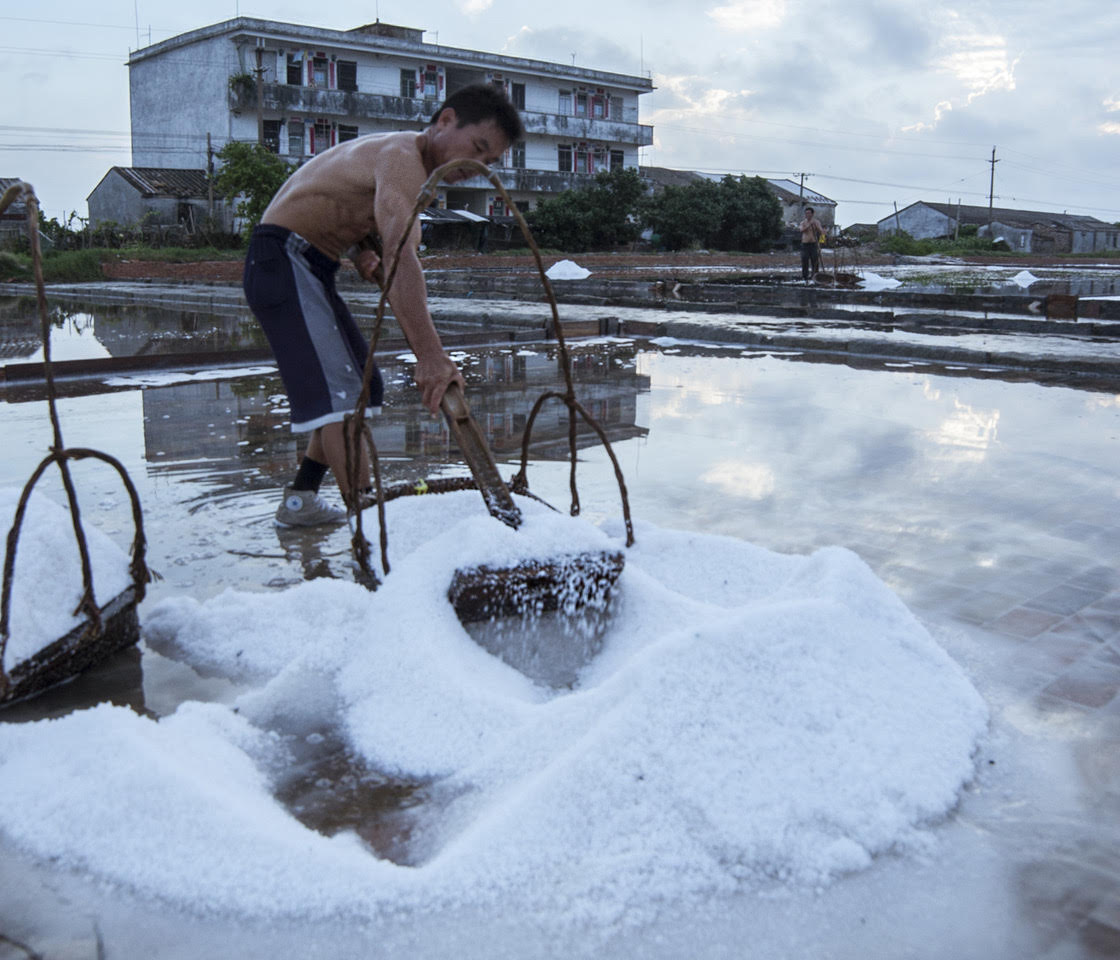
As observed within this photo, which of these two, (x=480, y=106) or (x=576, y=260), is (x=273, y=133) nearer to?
(x=576, y=260)

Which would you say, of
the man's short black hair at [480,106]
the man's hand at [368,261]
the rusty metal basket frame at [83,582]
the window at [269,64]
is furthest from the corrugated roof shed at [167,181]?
the rusty metal basket frame at [83,582]

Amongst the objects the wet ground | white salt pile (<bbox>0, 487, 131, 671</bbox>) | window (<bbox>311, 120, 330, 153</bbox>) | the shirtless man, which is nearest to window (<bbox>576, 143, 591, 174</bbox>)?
window (<bbox>311, 120, 330, 153</bbox>)

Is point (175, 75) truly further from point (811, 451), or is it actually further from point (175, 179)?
point (811, 451)

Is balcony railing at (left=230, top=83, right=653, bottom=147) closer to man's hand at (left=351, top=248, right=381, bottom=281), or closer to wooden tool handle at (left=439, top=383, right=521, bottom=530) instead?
man's hand at (left=351, top=248, right=381, bottom=281)

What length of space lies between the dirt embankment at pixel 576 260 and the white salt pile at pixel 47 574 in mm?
18017

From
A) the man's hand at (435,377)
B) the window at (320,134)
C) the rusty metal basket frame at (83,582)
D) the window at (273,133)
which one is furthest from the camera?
Result: the window at (320,134)

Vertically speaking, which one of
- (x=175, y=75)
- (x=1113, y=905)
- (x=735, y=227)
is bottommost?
(x=1113, y=905)

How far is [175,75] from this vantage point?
3831cm

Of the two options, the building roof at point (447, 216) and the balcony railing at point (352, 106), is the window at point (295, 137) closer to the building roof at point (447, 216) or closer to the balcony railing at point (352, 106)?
the balcony railing at point (352, 106)

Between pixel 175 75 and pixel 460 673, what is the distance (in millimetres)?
41816

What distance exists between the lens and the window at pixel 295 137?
36.3 m

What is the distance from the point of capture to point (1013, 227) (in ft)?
187

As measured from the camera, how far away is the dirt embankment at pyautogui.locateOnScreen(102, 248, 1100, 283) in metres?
23.2

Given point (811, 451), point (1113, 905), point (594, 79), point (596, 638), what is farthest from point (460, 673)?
point (594, 79)
